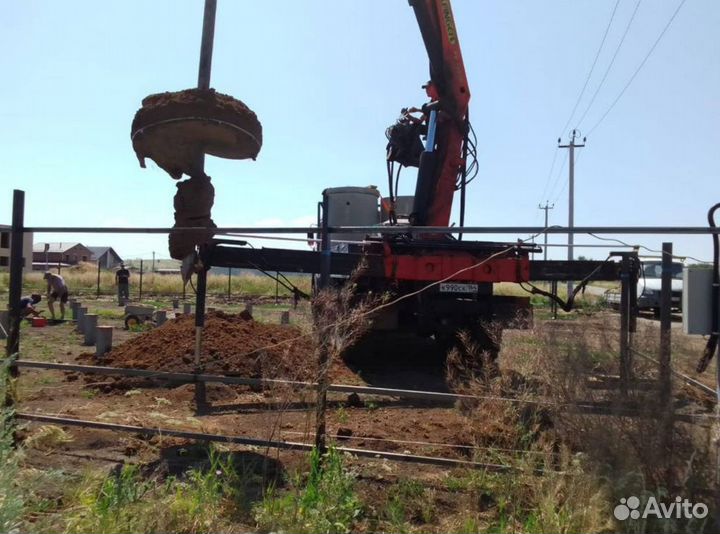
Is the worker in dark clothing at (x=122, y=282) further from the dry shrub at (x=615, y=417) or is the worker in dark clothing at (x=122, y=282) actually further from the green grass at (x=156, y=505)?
the dry shrub at (x=615, y=417)

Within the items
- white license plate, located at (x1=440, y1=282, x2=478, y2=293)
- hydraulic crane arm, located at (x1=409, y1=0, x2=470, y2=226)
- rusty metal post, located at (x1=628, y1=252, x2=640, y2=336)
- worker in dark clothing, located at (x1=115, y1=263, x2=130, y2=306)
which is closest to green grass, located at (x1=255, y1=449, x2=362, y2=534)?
rusty metal post, located at (x1=628, y1=252, x2=640, y2=336)

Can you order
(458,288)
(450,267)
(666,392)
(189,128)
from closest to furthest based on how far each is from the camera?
(666,392) → (189,128) → (450,267) → (458,288)

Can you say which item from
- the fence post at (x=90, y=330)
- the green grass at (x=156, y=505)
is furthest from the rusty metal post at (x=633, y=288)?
the fence post at (x=90, y=330)

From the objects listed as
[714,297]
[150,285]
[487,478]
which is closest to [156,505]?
[487,478]

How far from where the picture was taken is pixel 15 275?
→ 5055mm

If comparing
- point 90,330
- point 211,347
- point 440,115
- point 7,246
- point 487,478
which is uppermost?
point 440,115

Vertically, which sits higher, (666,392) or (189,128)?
(189,128)

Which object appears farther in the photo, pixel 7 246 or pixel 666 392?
pixel 7 246

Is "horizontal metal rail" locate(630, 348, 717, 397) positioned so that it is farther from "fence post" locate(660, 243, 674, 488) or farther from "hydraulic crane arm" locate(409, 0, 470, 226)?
"hydraulic crane arm" locate(409, 0, 470, 226)

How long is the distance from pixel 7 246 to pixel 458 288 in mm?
5577

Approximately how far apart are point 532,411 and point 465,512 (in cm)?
85

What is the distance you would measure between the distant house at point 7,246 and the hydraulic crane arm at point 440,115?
5.44 m

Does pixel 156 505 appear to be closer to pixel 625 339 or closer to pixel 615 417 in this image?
pixel 615 417

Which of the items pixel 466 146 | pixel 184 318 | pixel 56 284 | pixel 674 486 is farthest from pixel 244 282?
pixel 674 486
